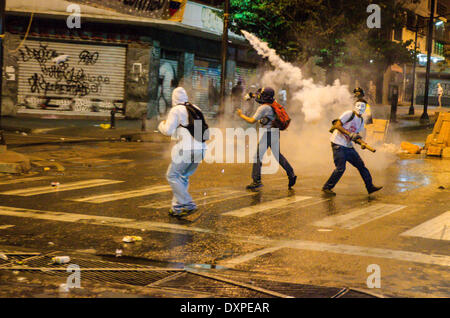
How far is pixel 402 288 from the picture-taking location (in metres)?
5.59

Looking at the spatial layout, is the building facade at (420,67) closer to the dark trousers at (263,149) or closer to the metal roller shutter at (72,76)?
the metal roller shutter at (72,76)

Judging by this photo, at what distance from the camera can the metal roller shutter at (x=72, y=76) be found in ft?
88.5

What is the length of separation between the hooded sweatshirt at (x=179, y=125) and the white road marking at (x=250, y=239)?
1138 millimetres

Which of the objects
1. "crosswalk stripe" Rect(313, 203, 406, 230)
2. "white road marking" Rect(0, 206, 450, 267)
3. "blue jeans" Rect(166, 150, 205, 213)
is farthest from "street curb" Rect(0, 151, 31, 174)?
"crosswalk stripe" Rect(313, 203, 406, 230)

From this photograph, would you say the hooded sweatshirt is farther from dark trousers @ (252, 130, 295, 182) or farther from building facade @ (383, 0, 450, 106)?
building facade @ (383, 0, 450, 106)

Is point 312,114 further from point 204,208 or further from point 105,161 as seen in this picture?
point 204,208

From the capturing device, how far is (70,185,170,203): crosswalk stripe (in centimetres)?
986

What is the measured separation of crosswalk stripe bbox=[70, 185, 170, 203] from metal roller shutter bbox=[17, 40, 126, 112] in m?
17.1

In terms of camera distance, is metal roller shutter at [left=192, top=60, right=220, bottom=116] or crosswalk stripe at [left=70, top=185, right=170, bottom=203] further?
metal roller shutter at [left=192, top=60, right=220, bottom=116]

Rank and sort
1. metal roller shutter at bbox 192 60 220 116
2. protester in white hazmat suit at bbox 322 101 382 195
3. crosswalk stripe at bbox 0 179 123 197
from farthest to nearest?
metal roller shutter at bbox 192 60 220 116
protester in white hazmat suit at bbox 322 101 382 195
crosswalk stripe at bbox 0 179 123 197

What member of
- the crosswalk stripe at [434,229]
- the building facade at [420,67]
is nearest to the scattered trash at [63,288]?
the crosswalk stripe at [434,229]

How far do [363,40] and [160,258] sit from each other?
77.7 feet

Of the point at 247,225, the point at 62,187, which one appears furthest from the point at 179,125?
the point at 62,187
